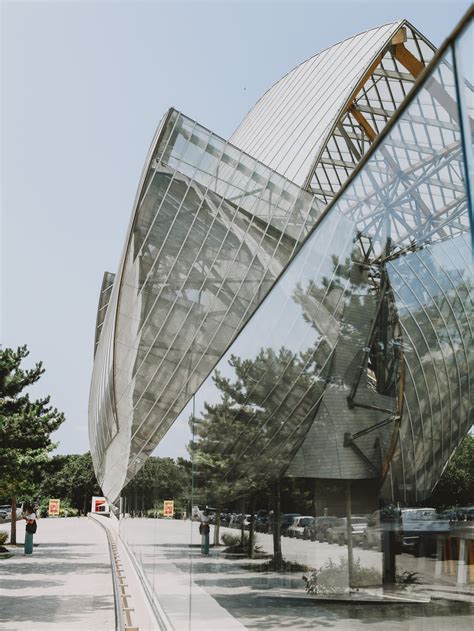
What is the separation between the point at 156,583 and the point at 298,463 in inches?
199

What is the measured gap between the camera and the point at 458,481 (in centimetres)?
253

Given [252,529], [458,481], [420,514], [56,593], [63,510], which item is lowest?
[63,510]

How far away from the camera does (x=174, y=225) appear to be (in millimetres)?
18922

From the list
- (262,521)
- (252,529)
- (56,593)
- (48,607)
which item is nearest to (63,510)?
(56,593)

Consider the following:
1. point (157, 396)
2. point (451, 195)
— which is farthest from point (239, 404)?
point (157, 396)

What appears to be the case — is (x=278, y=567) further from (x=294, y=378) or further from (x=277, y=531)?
(x=294, y=378)

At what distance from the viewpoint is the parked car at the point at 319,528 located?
2850 millimetres

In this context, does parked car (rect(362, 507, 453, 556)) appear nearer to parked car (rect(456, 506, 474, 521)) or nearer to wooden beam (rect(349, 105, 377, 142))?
parked car (rect(456, 506, 474, 521))

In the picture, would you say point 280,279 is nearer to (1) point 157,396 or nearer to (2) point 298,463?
(2) point 298,463

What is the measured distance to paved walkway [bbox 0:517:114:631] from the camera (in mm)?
9591

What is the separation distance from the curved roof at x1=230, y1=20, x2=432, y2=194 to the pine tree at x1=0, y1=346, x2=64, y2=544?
1218 cm

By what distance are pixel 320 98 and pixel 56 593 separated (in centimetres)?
1981

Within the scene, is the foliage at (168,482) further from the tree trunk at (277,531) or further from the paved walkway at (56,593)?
the tree trunk at (277,531)

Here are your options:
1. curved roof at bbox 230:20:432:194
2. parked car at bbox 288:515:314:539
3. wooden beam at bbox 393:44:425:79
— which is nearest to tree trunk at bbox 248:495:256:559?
parked car at bbox 288:515:314:539
